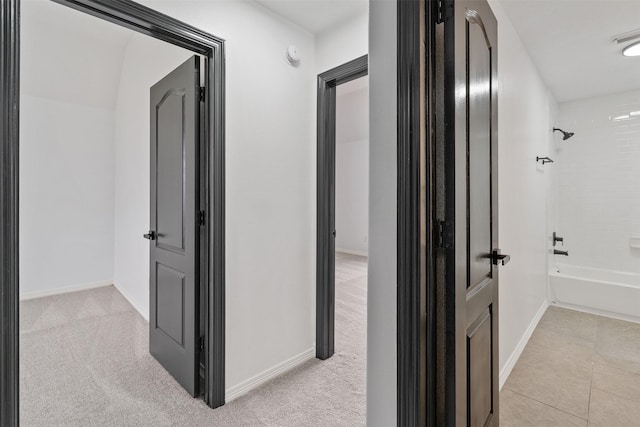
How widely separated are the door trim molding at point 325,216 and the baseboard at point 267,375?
0.12 meters

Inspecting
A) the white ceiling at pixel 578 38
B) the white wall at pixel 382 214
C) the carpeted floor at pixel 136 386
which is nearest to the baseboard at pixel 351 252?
the carpeted floor at pixel 136 386

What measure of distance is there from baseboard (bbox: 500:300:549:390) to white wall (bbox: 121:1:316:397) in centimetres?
135

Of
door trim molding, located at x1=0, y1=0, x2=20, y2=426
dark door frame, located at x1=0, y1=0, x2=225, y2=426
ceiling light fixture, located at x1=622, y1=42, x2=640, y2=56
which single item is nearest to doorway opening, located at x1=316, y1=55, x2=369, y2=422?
dark door frame, located at x1=0, y1=0, x2=225, y2=426

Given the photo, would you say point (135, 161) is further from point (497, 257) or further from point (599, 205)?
point (599, 205)

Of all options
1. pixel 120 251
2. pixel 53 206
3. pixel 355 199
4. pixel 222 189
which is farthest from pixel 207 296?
pixel 355 199

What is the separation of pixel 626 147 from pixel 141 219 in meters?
5.43

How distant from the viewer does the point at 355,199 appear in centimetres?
704

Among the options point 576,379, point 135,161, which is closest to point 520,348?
point 576,379

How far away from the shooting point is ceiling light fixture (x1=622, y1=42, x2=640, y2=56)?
2.36 metres

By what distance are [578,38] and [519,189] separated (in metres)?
1.18

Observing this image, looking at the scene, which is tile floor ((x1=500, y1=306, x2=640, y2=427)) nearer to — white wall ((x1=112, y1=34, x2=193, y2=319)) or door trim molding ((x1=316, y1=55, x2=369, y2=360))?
door trim molding ((x1=316, y1=55, x2=369, y2=360))

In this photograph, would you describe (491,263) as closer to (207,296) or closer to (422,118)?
(422,118)

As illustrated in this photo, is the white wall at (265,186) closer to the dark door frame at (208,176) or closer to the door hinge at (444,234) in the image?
the dark door frame at (208,176)

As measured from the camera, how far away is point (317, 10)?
2.09 metres
